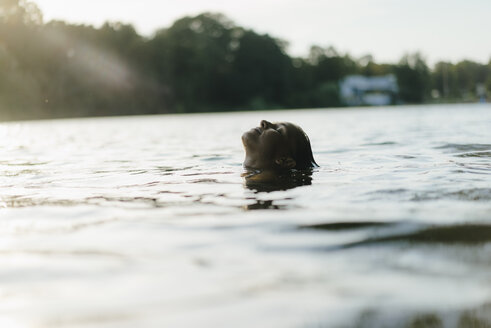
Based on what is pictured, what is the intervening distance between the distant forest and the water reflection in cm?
4391

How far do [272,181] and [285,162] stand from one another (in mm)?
502

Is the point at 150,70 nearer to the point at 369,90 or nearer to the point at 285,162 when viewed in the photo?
the point at 369,90

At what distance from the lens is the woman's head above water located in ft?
17.8

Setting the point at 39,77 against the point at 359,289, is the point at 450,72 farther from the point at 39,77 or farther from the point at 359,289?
the point at 359,289

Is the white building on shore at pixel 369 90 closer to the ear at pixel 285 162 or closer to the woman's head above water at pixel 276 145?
the woman's head above water at pixel 276 145

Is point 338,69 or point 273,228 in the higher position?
point 338,69

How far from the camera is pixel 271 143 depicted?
17.9 ft

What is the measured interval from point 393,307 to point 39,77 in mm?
53340

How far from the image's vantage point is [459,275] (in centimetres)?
218

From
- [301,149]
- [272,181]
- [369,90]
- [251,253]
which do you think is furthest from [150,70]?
[251,253]

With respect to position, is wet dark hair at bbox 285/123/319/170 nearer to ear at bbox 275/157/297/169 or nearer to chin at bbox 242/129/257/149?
ear at bbox 275/157/297/169

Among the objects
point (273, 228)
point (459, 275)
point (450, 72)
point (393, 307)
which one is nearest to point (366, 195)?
point (273, 228)

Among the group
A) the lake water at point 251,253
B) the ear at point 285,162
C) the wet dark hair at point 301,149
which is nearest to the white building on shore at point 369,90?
the wet dark hair at point 301,149

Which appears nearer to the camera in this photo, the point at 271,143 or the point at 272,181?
the point at 272,181
